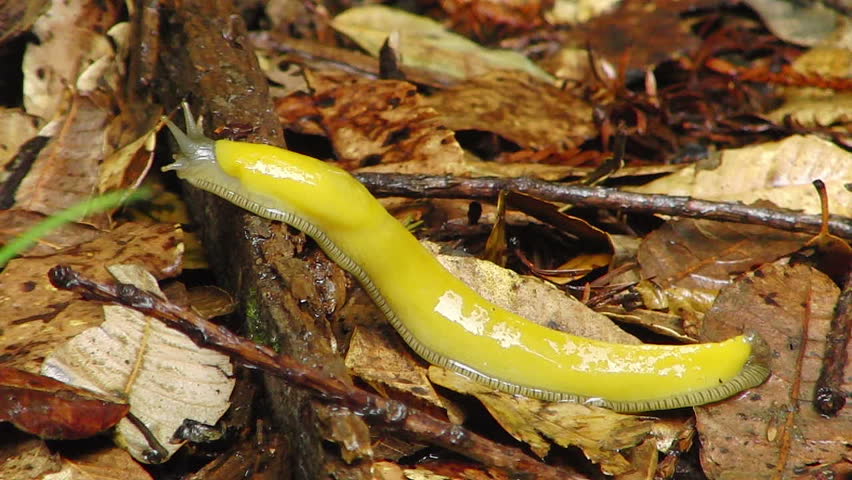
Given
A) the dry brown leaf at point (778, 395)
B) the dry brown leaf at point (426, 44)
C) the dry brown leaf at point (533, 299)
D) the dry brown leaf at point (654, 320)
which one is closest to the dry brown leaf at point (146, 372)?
the dry brown leaf at point (533, 299)

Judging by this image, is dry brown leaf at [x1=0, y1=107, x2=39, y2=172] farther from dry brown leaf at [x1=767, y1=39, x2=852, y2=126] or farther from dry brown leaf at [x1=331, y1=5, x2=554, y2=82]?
dry brown leaf at [x1=767, y1=39, x2=852, y2=126]

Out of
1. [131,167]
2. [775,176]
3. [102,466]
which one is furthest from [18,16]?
[775,176]

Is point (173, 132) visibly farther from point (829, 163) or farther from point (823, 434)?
point (829, 163)

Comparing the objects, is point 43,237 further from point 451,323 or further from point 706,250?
point 706,250

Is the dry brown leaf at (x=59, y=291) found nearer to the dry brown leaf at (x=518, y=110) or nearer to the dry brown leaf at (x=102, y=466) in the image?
the dry brown leaf at (x=102, y=466)

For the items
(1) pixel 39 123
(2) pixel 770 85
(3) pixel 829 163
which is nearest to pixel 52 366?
(1) pixel 39 123
